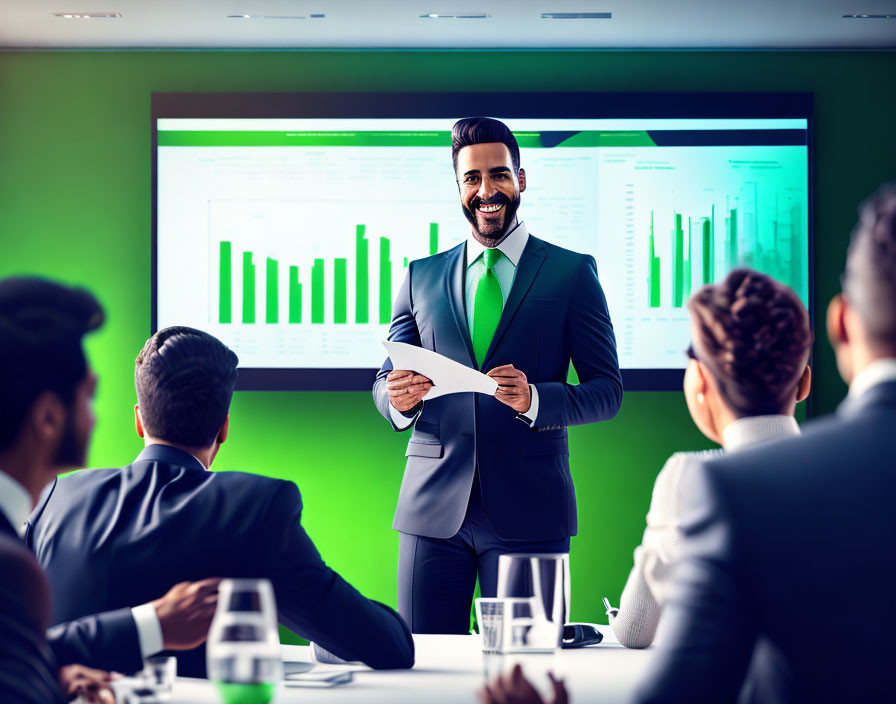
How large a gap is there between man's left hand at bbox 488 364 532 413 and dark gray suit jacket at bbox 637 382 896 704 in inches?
57.5

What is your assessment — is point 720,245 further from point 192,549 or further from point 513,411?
A: point 192,549

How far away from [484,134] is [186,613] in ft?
5.89

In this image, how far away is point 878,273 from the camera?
0.97m

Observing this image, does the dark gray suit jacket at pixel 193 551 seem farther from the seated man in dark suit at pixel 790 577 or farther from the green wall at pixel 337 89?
the green wall at pixel 337 89

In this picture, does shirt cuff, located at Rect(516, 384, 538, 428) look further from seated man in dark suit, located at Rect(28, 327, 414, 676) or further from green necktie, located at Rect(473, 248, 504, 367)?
seated man in dark suit, located at Rect(28, 327, 414, 676)

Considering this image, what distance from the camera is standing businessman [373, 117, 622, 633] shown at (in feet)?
8.03

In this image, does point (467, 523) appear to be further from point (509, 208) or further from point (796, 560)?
point (796, 560)

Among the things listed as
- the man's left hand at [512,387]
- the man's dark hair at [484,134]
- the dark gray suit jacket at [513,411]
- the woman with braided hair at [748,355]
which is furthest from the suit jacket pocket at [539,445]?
the woman with braided hair at [748,355]

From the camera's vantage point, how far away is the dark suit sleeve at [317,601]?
147cm

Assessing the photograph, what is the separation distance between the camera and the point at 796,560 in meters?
0.89

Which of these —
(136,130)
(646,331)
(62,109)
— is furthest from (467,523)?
(62,109)

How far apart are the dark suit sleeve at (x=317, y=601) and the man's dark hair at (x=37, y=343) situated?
17.8 inches

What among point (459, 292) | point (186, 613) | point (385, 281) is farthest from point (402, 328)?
point (186, 613)

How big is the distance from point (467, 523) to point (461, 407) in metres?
0.33
